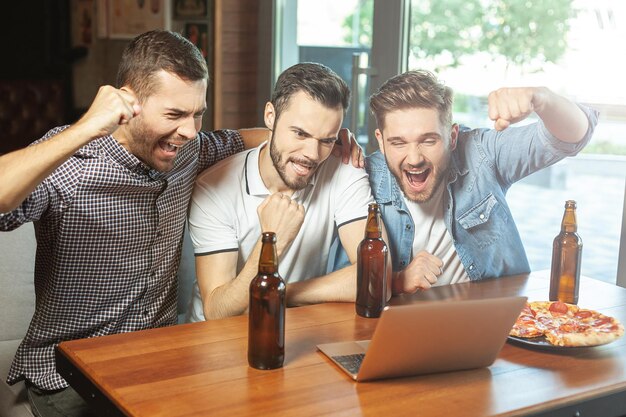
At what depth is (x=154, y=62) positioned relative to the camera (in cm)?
196

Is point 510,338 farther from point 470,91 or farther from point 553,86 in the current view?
point 470,91

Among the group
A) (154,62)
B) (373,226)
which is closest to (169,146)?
(154,62)

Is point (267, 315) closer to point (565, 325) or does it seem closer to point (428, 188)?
point (565, 325)

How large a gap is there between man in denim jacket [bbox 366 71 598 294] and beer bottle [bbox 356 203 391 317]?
0.27 m

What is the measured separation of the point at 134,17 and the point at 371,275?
2.72m

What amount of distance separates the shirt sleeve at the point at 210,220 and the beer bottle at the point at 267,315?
1.91 feet

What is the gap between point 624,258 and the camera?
2.33 m

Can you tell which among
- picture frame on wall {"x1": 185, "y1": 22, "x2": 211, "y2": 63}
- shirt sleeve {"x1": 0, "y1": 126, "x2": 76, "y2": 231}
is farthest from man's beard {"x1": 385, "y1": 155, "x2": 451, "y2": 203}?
picture frame on wall {"x1": 185, "y1": 22, "x2": 211, "y2": 63}

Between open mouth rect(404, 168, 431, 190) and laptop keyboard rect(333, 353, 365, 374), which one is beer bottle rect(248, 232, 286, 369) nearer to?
laptop keyboard rect(333, 353, 365, 374)

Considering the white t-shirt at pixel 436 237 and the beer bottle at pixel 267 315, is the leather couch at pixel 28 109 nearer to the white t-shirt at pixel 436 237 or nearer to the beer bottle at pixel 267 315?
the white t-shirt at pixel 436 237

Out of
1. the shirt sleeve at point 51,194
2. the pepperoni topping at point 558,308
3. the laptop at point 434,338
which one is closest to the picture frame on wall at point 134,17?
the shirt sleeve at point 51,194

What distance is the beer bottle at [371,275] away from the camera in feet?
6.21

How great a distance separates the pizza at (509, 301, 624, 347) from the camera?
1658mm

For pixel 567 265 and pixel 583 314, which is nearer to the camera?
pixel 583 314
